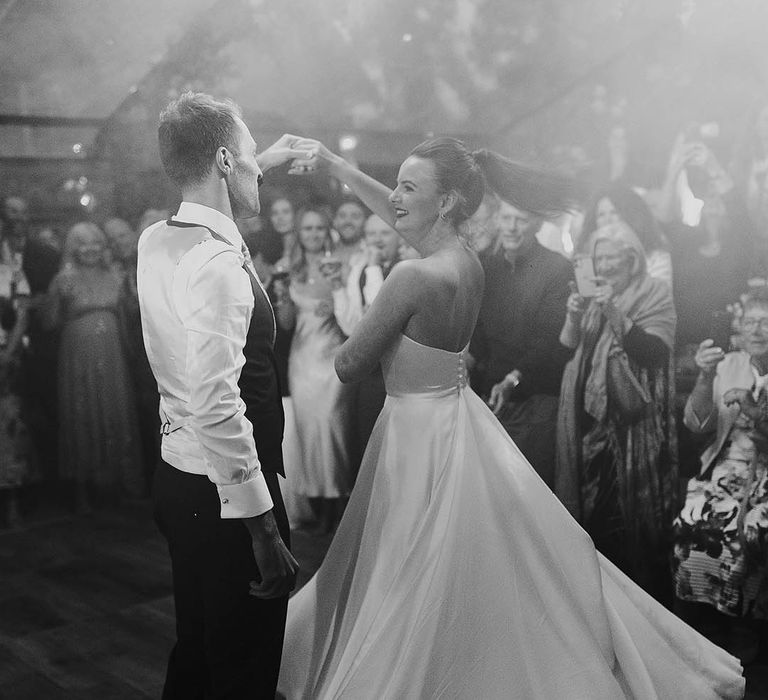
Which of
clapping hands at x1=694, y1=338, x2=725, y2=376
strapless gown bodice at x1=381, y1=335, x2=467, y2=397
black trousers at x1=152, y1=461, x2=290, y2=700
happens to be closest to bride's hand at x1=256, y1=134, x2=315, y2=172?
strapless gown bodice at x1=381, y1=335, x2=467, y2=397

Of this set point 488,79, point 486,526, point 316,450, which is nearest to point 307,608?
point 486,526

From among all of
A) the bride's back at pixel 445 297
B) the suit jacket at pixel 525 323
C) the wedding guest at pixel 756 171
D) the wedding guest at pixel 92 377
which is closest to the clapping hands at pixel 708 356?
the wedding guest at pixel 756 171

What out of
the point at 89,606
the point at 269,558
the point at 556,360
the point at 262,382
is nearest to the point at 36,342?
the point at 89,606

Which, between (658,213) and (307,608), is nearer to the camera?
(307,608)

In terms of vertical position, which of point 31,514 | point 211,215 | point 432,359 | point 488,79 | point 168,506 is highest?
point 488,79

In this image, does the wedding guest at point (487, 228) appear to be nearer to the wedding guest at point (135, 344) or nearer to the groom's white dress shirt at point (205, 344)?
the wedding guest at point (135, 344)

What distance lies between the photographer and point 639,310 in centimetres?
348

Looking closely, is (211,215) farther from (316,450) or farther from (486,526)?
(316,450)

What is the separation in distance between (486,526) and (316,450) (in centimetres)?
233

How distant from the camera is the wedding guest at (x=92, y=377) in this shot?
15.8 feet

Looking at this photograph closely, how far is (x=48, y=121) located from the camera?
15.7 ft

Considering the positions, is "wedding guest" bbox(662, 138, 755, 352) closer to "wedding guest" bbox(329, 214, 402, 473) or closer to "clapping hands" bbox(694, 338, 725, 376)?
"clapping hands" bbox(694, 338, 725, 376)

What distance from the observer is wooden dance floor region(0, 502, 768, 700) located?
288 cm

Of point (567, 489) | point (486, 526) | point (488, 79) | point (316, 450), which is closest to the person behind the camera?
point (486, 526)
